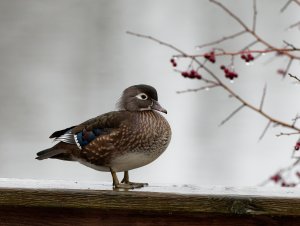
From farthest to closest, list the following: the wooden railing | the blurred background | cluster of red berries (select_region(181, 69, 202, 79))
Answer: the blurred background
cluster of red berries (select_region(181, 69, 202, 79))
the wooden railing

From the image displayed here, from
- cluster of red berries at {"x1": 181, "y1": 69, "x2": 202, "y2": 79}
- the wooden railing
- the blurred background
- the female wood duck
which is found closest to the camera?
the wooden railing

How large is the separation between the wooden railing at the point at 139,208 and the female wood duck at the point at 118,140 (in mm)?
821

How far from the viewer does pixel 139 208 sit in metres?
2.78

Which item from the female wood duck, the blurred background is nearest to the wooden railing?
the female wood duck

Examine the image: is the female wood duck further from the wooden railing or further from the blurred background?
the blurred background

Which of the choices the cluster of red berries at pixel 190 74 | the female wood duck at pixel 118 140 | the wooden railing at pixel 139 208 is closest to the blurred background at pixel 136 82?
the cluster of red berries at pixel 190 74

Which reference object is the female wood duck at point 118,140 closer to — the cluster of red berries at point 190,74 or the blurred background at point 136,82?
the cluster of red berries at point 190,74

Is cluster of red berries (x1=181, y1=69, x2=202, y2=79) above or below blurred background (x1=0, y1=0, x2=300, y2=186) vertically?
below

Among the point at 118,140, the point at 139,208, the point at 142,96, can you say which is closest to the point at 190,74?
the point at 142,96

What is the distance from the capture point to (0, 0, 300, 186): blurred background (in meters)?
11.5

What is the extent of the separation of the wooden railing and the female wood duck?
0.82 metres

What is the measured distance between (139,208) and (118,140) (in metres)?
1.03

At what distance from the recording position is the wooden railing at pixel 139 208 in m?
2.76

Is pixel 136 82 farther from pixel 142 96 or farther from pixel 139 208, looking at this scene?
pixel 139 208
